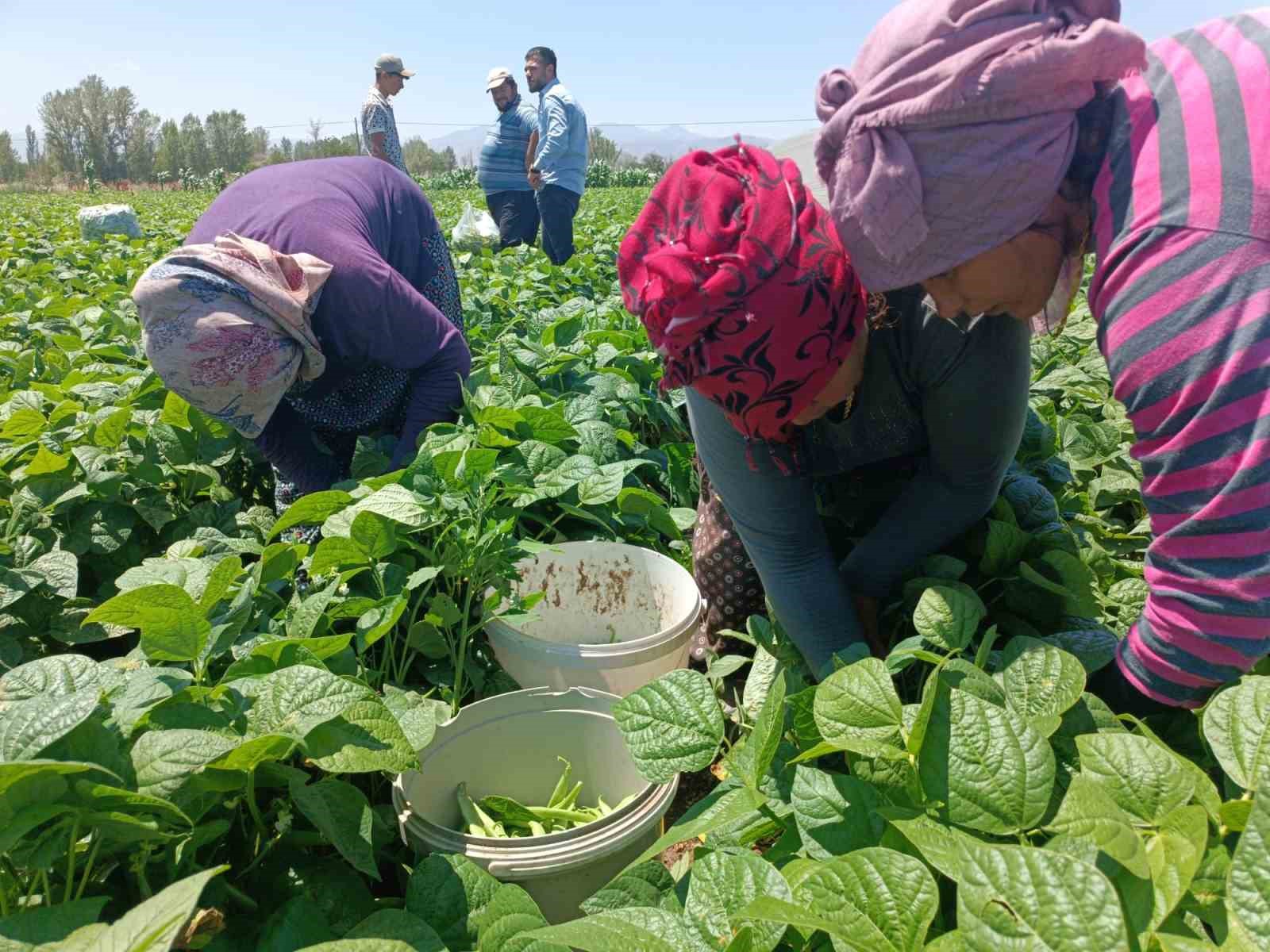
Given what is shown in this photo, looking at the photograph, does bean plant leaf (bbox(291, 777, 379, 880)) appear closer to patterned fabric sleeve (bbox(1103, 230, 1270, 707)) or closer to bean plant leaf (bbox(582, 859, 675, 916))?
bean plant leaf (bbox(582, 859, 675, 916))

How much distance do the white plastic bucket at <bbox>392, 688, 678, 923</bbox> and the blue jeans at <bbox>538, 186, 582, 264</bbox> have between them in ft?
15.4

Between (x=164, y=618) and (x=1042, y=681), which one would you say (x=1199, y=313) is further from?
(x=164, y=618)

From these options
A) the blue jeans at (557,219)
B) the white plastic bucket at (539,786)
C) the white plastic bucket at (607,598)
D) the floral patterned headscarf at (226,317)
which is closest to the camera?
the white plastic bucket at (539,786)

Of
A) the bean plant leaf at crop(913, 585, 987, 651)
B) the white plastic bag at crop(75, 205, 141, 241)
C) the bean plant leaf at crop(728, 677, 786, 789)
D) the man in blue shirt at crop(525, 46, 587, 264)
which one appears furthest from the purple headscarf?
the white plastic bag at crop(75, 205, 141, 241)

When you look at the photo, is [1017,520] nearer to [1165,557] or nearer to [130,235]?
[1165,557]

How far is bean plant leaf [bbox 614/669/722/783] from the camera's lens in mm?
1050

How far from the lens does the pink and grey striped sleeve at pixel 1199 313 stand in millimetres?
810

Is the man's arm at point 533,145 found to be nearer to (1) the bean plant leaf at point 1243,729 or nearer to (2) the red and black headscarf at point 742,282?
(2) the red and black headscarf at point 742,282

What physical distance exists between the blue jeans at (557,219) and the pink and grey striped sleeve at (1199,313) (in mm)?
5180

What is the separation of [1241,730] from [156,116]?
5138cm

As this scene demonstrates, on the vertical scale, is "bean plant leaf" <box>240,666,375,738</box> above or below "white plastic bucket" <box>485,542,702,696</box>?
above


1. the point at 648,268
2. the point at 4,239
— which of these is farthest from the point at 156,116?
the point at 648,268

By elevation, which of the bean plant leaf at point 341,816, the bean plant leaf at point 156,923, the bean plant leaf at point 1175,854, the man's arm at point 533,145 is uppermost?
the man's arm at point 533,145

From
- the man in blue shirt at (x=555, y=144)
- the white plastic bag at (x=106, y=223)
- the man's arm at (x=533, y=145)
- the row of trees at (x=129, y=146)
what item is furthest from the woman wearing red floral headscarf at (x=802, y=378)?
the row of trees at (x=129, y=146)
